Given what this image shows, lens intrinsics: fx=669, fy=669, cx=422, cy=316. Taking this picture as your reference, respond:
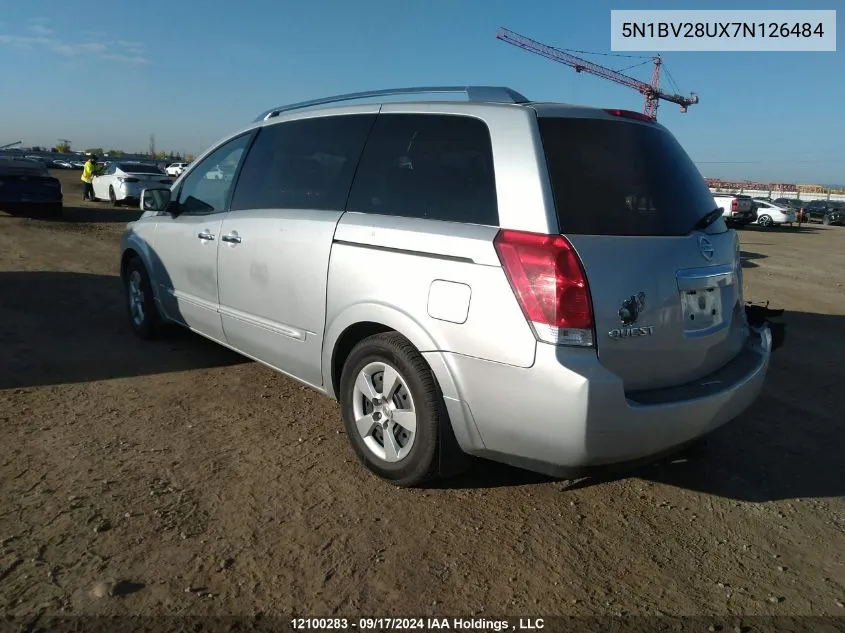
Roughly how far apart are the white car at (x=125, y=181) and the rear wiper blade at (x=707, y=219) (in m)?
18.3

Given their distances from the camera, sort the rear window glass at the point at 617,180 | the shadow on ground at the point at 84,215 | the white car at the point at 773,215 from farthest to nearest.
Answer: the white car at the point at 773,215 < the shadow on ground at the point at 84,215 < the rear window glass at the point at 617,180

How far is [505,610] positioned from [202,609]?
1.11 meters

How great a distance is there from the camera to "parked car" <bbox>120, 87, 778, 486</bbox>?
2705 millimetres

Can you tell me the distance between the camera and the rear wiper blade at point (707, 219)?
3249 mm

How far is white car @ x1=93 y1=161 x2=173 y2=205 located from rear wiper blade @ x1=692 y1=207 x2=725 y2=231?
18.3m

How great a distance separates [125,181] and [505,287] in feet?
64.9

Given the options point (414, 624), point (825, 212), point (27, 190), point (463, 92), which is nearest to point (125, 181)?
point (27, 190)

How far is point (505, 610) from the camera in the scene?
8.18 ft

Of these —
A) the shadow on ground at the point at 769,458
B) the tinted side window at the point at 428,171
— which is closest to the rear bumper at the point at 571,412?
the shadow on ground at the point at 769,458

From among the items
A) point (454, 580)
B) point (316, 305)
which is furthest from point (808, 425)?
point (316, 305)

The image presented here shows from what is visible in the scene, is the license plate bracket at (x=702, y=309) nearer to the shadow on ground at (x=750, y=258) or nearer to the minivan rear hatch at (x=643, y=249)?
the minivan rear hatch at (x=643, y=249)

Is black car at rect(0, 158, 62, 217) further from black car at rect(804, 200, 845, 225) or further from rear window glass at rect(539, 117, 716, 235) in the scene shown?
black car at rect(804, 200, 845, 225)

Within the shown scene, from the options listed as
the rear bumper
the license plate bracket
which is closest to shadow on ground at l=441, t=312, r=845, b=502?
the rear bumper

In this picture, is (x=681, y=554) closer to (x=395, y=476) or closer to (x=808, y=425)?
(x=395, y=476)
